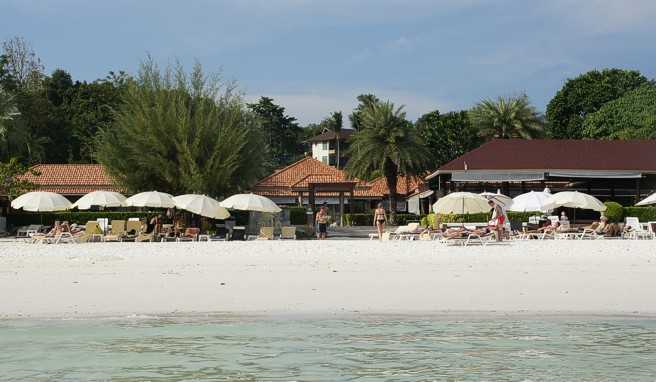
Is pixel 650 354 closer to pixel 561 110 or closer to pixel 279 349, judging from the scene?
pixel 279 349

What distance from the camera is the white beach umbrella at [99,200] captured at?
3366 cm

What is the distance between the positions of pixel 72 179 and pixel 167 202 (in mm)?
32928

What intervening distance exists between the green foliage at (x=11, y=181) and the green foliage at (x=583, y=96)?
2134 inches

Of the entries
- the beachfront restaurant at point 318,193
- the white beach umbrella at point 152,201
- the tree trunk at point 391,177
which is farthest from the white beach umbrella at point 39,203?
the tree trunk at point 391,177

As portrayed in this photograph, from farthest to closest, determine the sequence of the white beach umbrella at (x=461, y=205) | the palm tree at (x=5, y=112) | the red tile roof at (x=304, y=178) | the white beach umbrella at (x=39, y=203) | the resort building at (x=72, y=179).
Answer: the red tile roof at (x=304, y=178)
the resort building at (x=72, y=179)
the palm tree at (x=5, y=112)
the white beach umbrella at (x=39, y=203)
the white beach umbrella at (x=461, y=205)

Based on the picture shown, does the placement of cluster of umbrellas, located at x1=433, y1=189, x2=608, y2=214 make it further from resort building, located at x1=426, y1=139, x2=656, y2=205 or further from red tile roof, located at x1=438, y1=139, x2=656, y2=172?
red tile roof, located at x1=438, y1=139, x2=656, y2=172

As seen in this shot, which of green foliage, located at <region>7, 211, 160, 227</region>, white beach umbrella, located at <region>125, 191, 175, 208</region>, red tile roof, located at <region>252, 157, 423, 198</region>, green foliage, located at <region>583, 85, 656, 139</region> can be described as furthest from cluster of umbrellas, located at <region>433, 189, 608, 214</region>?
green foliage, located at <region>583, 85, 656, 139</region>

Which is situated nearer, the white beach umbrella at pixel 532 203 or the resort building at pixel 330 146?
the white beach umbrella at pixel 532 203

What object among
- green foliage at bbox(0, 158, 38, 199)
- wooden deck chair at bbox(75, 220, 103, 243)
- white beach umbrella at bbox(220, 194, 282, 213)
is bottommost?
wooden deck chair at bbox(75, 220, 103, 243)

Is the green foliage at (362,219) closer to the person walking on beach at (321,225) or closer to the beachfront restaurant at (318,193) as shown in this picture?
the beachfront restaurant at (318,193)

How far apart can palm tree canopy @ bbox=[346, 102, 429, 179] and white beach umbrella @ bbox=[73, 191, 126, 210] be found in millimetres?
27014

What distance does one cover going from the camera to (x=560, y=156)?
4753 cm

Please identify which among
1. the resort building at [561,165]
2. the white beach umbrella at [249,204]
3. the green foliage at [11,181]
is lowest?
the white beach umbrella at [249,204]

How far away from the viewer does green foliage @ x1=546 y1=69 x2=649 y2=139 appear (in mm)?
82500
